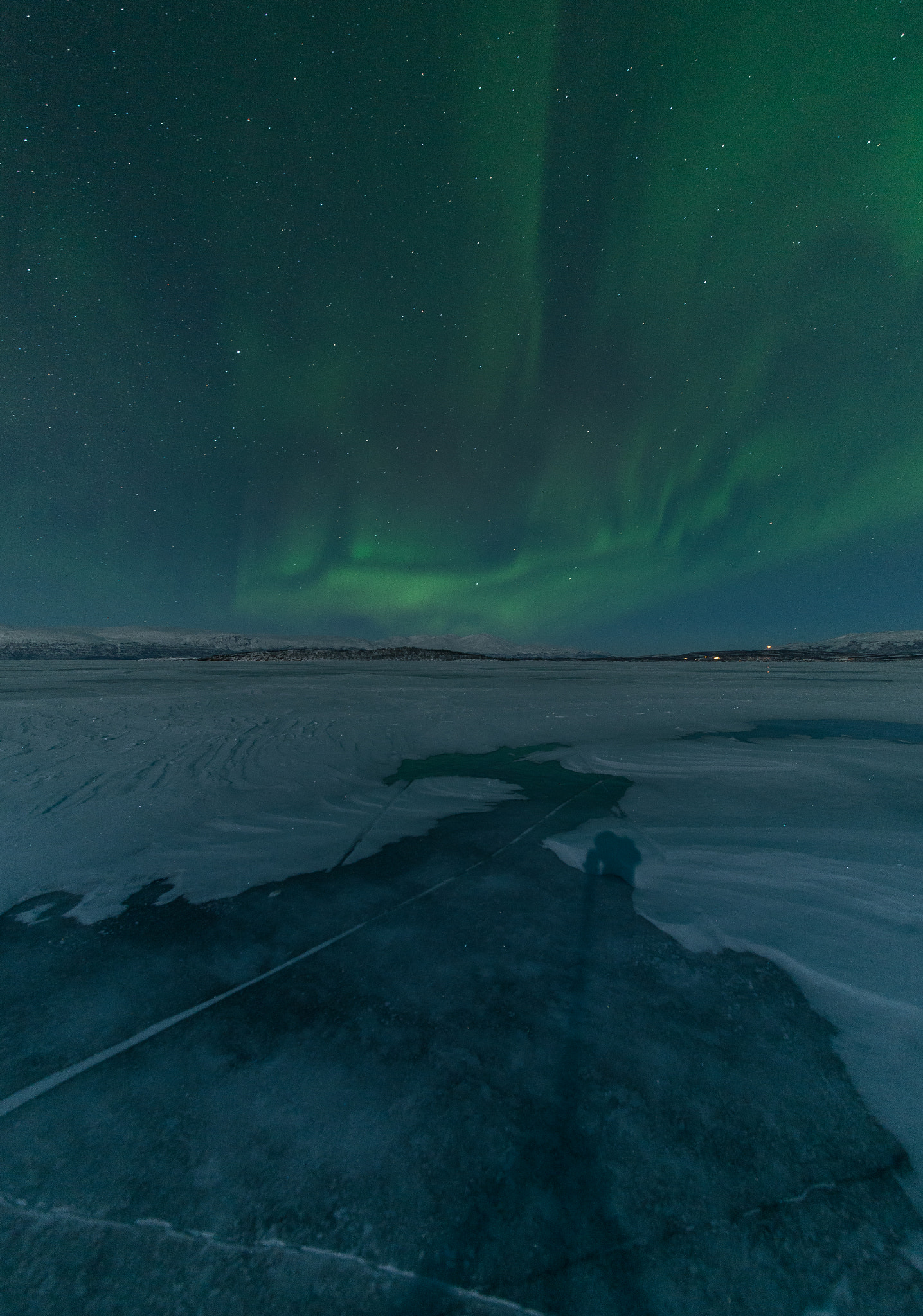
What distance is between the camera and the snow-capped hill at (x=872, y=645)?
13188 cm

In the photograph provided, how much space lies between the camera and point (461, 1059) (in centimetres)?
216

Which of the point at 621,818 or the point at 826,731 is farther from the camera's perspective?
the point at 826,731

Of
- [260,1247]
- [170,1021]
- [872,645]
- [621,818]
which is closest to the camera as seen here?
[260,1247]

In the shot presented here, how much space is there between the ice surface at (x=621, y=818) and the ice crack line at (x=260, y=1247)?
5.50ft

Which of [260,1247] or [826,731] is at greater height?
[826,731]

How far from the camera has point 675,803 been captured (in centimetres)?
549

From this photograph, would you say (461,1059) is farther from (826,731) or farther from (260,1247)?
(826,731)

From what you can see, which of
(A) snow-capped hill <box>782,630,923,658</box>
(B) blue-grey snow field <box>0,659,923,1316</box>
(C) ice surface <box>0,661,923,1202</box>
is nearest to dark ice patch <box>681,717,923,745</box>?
(C) ice surface <box>0,661,923,1202</box>

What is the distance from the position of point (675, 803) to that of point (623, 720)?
688 centimetres

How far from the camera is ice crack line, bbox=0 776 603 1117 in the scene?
198 centimetres

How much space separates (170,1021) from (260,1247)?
4.08 feet

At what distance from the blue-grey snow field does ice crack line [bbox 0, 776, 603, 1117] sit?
0.01 meters

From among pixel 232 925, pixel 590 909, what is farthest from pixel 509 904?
pixel 232 925

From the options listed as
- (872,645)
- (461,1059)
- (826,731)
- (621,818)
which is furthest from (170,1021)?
(872,645)
